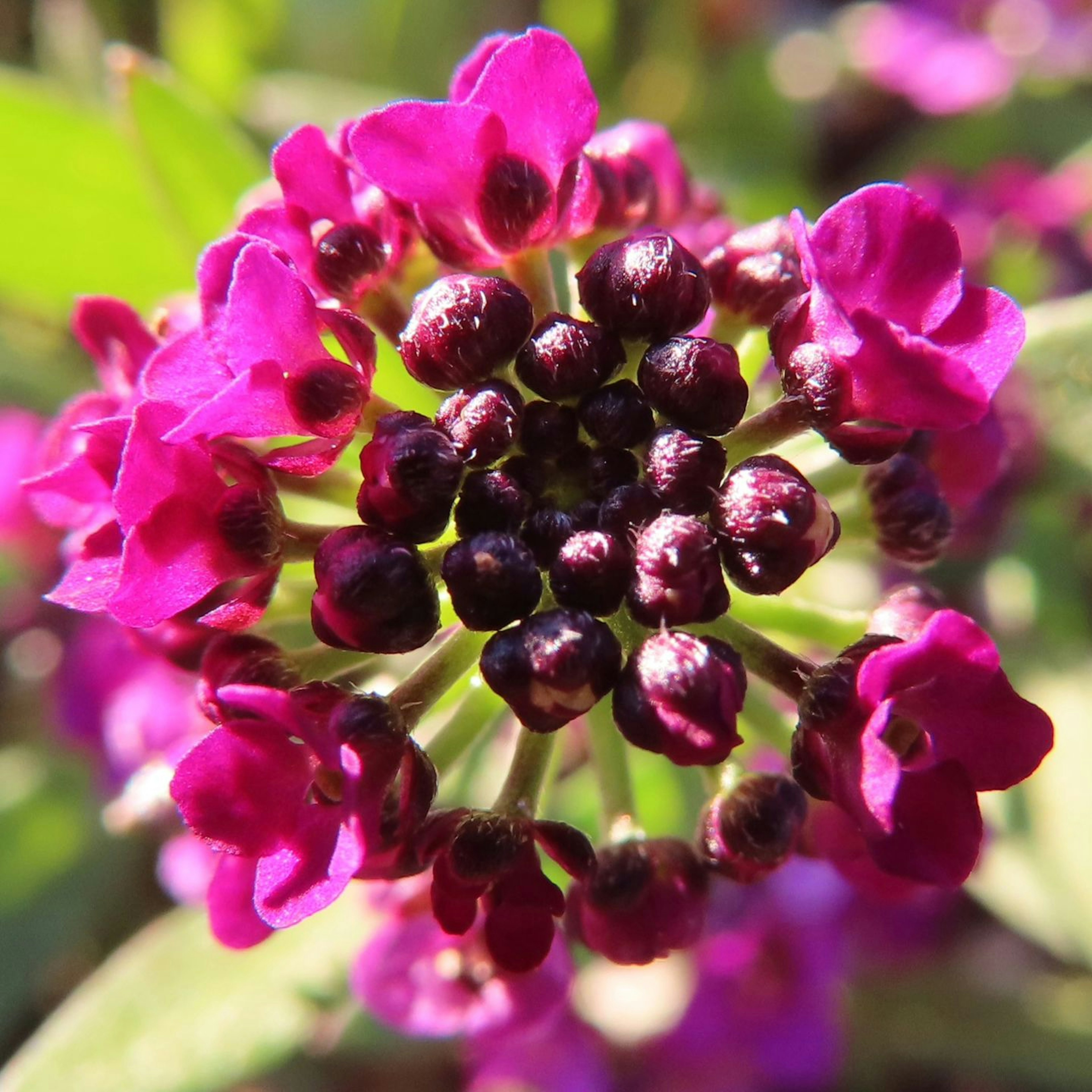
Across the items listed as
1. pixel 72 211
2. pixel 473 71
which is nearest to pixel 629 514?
pixel 473 71

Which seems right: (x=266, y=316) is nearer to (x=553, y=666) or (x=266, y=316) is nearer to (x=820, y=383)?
(x=553, y=666)

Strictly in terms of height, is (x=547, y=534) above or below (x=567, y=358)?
below

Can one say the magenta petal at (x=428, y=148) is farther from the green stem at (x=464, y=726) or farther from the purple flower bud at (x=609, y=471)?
the green stem at (x=464, y=726)

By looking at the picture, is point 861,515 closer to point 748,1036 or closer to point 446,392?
point 446,392

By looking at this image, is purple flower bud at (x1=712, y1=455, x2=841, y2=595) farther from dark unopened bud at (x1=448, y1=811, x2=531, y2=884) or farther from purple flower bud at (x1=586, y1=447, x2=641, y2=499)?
dark unopened bud at (x1=448, y1=811, x2=531, y2=884)

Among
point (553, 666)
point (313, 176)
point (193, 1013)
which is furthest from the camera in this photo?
point (193, 1013)

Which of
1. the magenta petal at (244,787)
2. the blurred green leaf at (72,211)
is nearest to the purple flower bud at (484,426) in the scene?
the magenta petal at (244,787)

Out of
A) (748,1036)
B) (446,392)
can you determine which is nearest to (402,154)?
(446,392)
